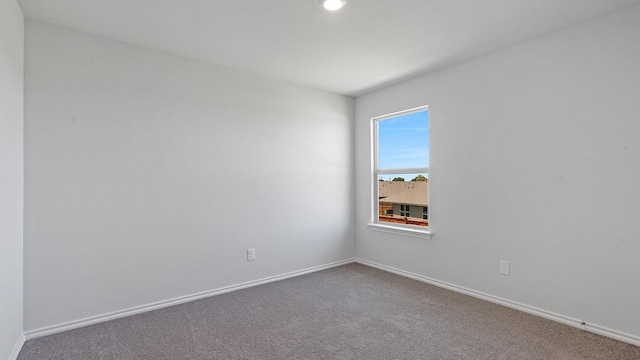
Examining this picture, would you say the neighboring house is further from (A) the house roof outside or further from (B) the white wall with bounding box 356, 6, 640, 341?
(B) the white wall with bounding box 356, 6, 640, 341

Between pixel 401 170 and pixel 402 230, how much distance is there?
0.75 meters

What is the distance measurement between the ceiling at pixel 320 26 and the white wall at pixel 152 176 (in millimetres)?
289

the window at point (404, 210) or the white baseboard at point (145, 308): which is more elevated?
the window at point (404, 210)

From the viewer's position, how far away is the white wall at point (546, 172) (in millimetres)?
2287

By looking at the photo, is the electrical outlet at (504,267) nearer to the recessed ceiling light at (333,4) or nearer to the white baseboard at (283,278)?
the white baseboard at (283,278)

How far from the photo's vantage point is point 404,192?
4.00m

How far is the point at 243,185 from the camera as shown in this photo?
3.47m

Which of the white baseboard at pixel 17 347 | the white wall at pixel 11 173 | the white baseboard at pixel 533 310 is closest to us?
the white wall at pixel 11 173

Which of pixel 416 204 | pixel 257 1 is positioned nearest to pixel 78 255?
pixel 257 1

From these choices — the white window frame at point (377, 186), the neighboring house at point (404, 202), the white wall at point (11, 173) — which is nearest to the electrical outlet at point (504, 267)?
the white window frame at point (377, 186)

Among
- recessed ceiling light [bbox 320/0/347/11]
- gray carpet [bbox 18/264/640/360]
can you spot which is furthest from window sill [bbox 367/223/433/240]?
recessed ceiling light [bbox 320/0/347/11]

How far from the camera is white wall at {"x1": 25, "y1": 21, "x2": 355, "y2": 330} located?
7.96 ft

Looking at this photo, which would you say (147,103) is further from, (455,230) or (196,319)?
(455,230)

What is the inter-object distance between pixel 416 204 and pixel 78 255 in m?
3.40
